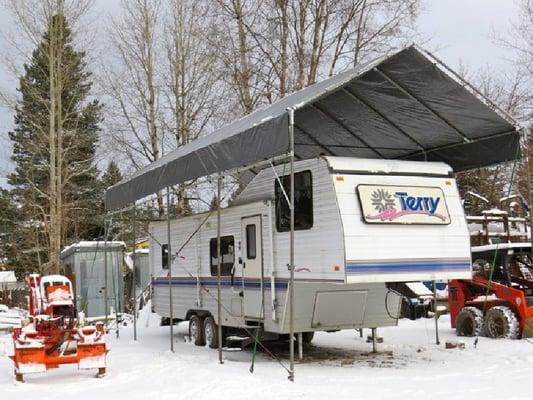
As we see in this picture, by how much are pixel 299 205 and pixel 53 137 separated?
1920 centimetres

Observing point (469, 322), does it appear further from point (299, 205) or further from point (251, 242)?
point (299, 205)

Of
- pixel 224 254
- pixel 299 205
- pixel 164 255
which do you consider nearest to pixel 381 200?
pixel 299 205

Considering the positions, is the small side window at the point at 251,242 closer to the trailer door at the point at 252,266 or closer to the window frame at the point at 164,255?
the trailer door at the point at 252,266

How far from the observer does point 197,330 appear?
46.9 feet

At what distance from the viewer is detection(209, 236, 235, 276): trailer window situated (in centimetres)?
1272

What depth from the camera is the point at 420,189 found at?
1059 cm

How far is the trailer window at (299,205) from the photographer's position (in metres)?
10.5

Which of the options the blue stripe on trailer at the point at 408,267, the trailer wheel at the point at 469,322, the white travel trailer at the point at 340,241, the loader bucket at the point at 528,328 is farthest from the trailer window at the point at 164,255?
the loader bucket at the point at 528,328

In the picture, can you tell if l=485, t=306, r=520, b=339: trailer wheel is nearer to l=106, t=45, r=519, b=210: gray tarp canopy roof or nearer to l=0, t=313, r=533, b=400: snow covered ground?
l=0, t=313, r=533, b=400: snow covered ground

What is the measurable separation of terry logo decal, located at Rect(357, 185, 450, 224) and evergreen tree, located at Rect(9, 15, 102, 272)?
18221 millimetres

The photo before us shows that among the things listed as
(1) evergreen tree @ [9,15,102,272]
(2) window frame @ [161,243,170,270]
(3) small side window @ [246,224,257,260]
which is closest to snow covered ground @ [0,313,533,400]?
(3) small side window @ [246,224,257,260]

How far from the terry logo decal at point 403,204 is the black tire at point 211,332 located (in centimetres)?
499

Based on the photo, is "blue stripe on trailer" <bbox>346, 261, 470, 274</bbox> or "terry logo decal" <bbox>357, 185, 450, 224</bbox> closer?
"blue stripe on trailer" <bbox>346, 261, 470, 274</bbox>

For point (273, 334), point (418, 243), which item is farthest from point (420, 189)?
point (273, 334)
